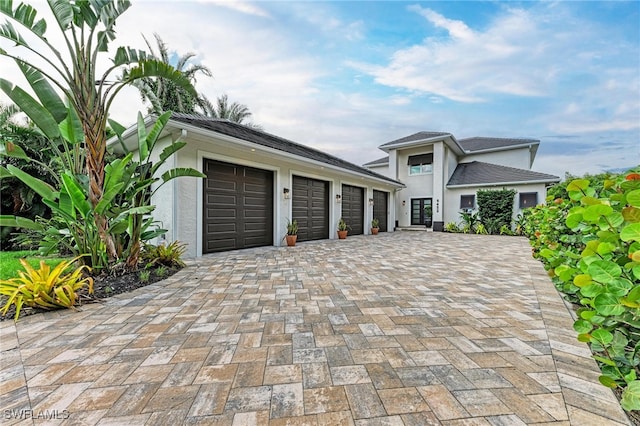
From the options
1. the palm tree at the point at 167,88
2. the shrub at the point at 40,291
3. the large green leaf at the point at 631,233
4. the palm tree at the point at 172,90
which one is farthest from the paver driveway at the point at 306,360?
the palm tree at the point at 167,88

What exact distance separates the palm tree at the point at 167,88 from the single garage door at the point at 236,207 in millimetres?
11434

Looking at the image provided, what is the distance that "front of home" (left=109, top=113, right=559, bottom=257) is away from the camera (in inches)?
252

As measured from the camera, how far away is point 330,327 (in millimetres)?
2547

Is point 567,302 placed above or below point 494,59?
below

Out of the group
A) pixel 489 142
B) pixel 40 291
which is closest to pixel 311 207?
pixel 40 291

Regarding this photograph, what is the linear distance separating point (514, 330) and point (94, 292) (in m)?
5.18

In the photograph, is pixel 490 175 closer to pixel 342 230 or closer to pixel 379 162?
pixel 379 162

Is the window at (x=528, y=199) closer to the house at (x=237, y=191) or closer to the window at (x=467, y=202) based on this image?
the window at (x=467, y=202)

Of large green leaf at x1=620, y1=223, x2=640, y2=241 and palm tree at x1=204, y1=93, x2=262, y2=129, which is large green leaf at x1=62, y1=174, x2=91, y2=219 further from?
palm tree at x1=204, y1=93, x2=262, y2=129

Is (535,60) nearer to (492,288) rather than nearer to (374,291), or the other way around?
(492,288)

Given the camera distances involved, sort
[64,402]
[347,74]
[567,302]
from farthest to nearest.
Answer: [347,74], [567,302], [64,402]

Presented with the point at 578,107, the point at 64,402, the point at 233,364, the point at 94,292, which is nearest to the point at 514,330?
the point at 233,364

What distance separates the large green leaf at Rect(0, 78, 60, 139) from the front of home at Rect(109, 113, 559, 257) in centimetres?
194

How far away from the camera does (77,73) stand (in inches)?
151
